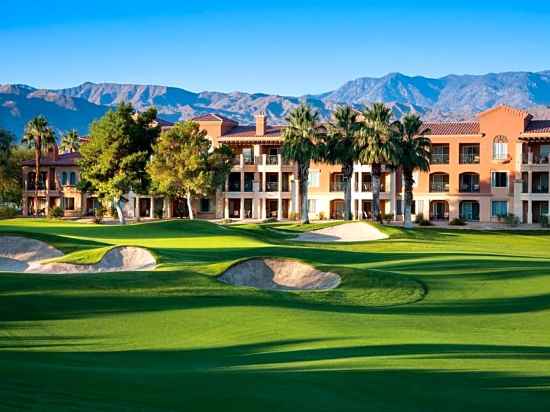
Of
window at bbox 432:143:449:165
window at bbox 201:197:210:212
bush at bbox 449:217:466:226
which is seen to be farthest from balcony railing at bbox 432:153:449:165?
window at bbox 201:197:210:212

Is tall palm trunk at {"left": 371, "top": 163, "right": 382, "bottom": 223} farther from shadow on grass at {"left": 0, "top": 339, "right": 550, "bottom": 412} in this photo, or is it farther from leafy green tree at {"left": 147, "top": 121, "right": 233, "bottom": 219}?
shadow on grass at {"left": 0, "top": 339, "right": 550, "bottom": 412}

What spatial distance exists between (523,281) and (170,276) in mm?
12300

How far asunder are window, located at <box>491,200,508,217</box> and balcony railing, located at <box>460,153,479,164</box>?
4514 mm

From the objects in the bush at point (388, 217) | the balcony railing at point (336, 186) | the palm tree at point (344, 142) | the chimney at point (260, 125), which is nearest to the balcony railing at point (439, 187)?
the bush at point (388, 217)

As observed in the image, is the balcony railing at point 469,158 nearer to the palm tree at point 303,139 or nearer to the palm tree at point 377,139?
the palm tree at point 377,139

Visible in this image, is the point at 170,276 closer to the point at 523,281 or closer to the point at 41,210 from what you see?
the point at 523,281

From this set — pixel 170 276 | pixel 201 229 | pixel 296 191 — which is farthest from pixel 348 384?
pixel 296 191

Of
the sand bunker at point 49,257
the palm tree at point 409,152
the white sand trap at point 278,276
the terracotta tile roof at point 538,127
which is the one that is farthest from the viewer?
the terracotta tile roof at point 538,127

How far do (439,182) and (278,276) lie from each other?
5892cm

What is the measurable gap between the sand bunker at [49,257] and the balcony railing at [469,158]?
55.7m

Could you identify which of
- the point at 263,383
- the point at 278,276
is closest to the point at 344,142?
the point at 278,276

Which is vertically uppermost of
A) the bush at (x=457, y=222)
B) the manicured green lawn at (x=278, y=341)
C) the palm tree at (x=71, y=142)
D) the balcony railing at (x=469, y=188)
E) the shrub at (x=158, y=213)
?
the palm tree at (x=71, y=142)

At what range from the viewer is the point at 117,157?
7750 cm

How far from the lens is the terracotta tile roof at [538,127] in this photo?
8012 centimetres
